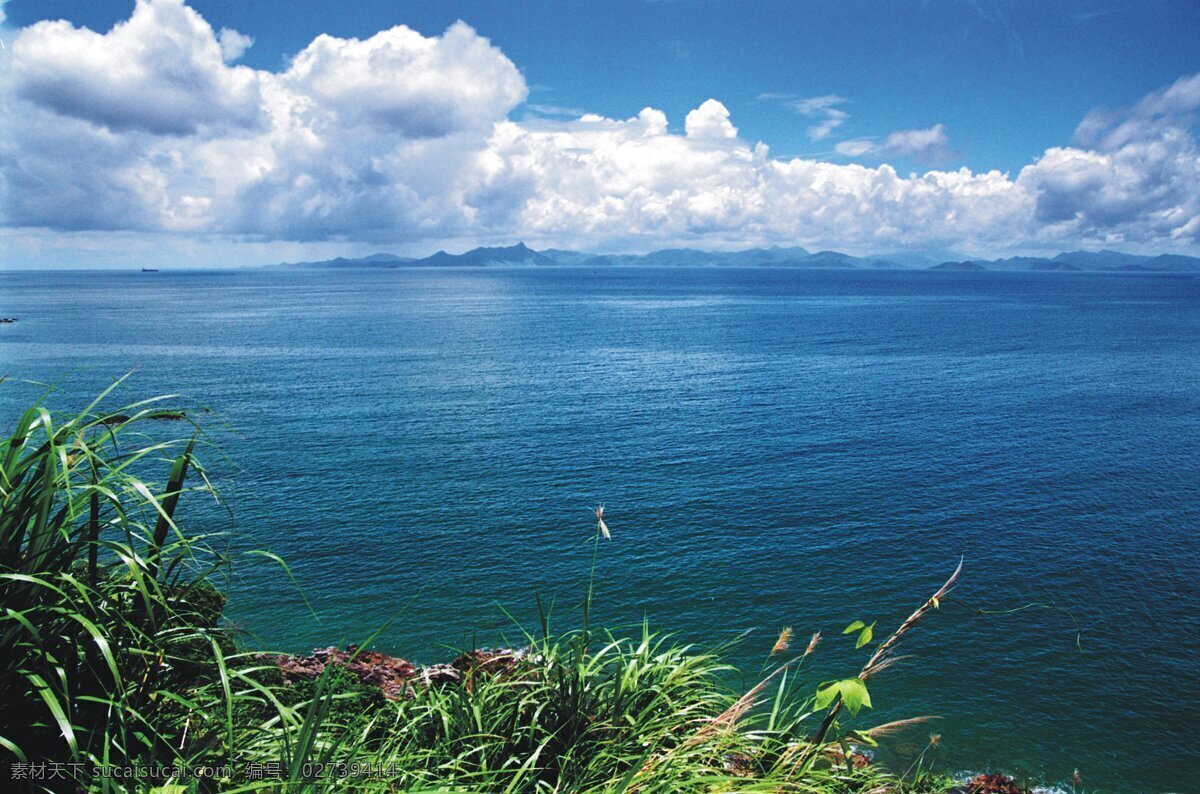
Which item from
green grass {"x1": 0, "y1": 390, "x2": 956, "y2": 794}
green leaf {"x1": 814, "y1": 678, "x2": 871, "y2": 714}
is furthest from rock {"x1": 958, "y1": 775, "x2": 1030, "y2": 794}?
green leaf {"x1": 814, "y1": 678, "x2": 871, "y2": 714}

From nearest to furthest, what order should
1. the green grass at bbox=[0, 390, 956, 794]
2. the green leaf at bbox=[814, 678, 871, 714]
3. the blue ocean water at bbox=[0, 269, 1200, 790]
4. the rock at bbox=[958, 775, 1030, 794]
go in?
1. the green grass at bbox=[0, 390, 956, 794]
2. the green leaf at bbox=[814, 678, 871, 714]
3. the rock at bbox=[958, 775, 1030, 794]
4. the blue ocean water at bbox=[0, 269, 1200, 790]

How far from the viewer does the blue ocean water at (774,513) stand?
3161cm

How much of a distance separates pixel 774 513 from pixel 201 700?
143ft

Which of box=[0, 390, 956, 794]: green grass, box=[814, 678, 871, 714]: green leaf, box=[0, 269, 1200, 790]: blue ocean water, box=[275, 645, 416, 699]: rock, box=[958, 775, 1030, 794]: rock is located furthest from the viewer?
box=[0, 269, 1200, 790]: blue ocean water

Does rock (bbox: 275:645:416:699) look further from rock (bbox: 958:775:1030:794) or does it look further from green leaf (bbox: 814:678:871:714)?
rock (bbox: 958:775:1030:794)

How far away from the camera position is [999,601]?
123 ft

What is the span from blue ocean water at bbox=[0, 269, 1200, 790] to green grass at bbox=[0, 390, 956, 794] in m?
1.29

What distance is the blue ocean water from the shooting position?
31.6 m

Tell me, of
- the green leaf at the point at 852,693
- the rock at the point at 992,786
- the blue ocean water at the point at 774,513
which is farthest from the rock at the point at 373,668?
the rock at the point at 992,786

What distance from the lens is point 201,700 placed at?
6.75m

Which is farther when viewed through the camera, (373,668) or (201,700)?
(373,668)

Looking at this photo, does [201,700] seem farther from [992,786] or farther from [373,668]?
[992,786]

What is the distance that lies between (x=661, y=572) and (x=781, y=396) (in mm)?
46162

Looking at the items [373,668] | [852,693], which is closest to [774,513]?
[373,668]
